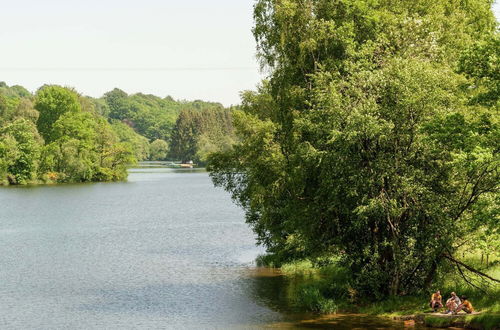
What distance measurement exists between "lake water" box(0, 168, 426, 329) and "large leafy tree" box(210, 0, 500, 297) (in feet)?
12.1

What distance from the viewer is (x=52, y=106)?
136 metres

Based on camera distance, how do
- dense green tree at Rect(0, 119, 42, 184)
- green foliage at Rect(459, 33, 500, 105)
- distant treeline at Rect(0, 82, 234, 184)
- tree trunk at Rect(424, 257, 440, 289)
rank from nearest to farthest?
green foliage at Rect(459, 33, 500, 105)
tree trunk at Rect(424, 257, 440, 289)
dense green tree at Rect(0, 119, 42, 184)
distant treeline at Rect(0, 82, 234, 184)

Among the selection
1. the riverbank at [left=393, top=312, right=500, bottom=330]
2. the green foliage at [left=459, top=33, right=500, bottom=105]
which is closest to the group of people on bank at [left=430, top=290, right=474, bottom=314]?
the riverbank at [left=393, top=312, right=500, bottom=330]

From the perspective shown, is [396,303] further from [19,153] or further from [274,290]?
[19,153]

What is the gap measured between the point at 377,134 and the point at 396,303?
24.1 ft

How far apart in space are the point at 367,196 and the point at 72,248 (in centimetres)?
2934

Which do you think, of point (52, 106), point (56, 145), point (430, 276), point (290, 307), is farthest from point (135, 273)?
point (52, 106)

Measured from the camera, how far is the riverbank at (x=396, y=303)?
25.5 meters

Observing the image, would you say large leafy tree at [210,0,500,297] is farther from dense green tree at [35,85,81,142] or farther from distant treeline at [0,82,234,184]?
dense green tree at [35,85,81,142]

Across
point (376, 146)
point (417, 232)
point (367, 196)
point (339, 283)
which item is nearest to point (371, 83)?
point (376, 146)

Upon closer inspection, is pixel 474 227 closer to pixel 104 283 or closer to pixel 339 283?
pixel 339 283

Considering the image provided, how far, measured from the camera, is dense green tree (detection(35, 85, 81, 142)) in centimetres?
13612

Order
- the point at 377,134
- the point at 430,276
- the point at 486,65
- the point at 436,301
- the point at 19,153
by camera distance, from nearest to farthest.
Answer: the point at 486,65 < the point at 436,301 < the point at 377,134 < the point at 430,276 < the point at 19,153

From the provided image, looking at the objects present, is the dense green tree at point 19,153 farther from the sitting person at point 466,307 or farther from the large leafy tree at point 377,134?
the sitting person at point 466,307
